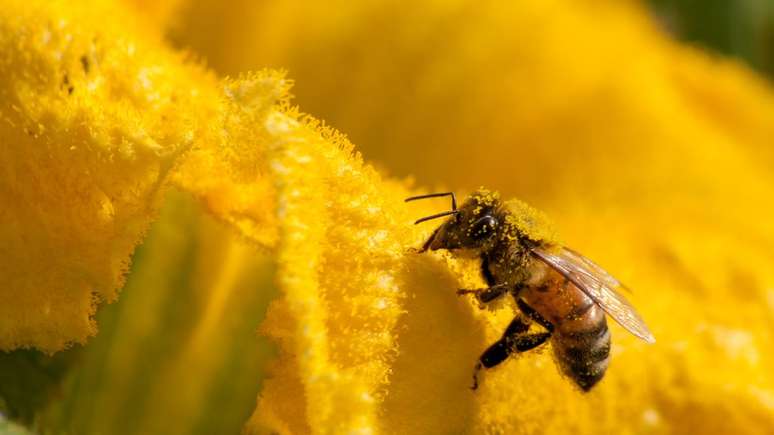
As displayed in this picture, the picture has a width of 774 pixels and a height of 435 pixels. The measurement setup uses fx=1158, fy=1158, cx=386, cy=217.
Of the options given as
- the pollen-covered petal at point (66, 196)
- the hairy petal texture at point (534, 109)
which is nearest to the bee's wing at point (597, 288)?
the pollen-covered petal at point (66, 196)

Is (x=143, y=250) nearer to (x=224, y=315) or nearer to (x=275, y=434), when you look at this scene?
(x=224, y=315)

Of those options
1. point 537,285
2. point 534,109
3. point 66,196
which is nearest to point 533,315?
point 537,285

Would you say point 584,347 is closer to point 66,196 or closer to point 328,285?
point 328,285

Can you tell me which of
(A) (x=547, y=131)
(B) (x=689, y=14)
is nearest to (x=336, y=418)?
(A) (x=547, y=131)

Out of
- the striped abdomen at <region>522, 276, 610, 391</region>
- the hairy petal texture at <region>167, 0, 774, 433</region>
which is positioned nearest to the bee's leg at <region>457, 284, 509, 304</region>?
the striped abdomen at <region>522, 276, 610, 391</region>

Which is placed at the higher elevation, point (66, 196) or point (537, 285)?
point (66, 196)

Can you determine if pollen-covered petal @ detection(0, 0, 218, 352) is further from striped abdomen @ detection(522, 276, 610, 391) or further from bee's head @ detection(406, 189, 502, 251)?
striped abdomen @ detection(522, 276, 610, 391)
